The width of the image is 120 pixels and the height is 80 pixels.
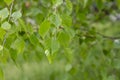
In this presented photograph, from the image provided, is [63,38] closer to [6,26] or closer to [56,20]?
[56,20]

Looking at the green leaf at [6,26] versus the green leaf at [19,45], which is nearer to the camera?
the green leaf at [6,26]

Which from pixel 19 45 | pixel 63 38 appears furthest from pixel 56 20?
pixel 19 45

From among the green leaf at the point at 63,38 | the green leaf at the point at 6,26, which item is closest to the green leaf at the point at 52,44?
the green leaf at the point at 63,38

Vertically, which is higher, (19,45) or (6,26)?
(6,26)

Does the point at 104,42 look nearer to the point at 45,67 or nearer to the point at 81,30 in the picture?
the point at 81,30

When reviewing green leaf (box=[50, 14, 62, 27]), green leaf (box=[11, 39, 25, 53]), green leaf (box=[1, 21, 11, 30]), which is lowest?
green leaf (box=[11, 39, 25, 53])

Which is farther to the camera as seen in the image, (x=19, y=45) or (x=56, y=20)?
(x=19, y=45)

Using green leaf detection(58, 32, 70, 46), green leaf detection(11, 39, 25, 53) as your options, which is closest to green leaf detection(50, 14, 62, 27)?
green leaf detection(58, 32, 70, 46)

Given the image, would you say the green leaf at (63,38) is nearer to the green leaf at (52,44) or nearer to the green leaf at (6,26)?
the green leaf at (52,44)

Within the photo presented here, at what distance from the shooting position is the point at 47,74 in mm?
4914

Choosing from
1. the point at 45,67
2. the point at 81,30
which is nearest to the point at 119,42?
the point at 81,30

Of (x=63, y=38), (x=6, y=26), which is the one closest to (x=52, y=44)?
(x=63, y=38)

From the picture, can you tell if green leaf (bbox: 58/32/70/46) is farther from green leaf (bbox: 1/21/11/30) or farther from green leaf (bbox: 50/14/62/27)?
green leaf (bbox: 1/21/11/30)

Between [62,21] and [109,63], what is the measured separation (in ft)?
2.31
